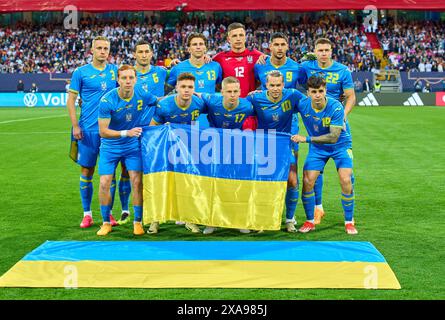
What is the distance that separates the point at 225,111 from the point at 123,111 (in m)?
1.09

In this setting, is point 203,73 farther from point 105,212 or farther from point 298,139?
point 105,212

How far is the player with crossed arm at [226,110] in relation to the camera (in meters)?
6.93

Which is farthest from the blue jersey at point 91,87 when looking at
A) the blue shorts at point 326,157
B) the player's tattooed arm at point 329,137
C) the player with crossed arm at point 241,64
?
the blue shorts at point 326,157

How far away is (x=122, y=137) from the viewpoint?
277 inches

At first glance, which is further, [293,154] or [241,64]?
[241,64]

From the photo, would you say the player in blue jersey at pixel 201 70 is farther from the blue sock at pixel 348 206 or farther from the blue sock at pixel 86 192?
the blue sock at pixel 348 206

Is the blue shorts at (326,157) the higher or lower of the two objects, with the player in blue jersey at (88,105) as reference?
lower

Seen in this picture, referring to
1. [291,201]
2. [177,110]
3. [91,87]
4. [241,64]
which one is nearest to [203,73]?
[241,64]

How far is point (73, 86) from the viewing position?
743cm

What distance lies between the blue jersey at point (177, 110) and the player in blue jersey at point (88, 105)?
845 mm

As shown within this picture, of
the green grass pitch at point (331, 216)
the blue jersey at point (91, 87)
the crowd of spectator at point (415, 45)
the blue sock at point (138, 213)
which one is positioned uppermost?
the crowd of spectator at point (415, 45)

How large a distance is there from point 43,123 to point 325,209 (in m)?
16.1

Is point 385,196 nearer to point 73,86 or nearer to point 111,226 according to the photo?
point 111,226

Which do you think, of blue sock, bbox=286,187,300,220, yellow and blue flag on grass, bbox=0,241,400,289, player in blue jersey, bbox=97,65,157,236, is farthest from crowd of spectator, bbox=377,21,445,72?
yellow and blue flag on grass, bbox=0,241,400,289
